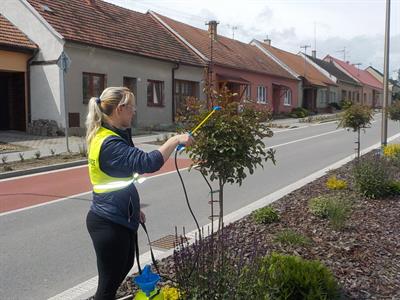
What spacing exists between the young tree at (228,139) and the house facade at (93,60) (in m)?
14.2

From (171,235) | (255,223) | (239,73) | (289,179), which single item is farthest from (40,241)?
(239,73)

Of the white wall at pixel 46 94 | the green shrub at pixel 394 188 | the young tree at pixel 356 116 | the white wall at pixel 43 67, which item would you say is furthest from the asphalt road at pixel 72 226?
the white wall at pixel 43 67

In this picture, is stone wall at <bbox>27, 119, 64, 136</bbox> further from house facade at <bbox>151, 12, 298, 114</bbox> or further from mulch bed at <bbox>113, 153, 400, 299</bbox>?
mulch bed at <bbox>113, 153, 400, 299</bbox>

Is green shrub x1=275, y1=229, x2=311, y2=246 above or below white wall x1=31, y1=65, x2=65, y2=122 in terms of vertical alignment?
below

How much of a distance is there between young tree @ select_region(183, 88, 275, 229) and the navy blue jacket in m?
1.04

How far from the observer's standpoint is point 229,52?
3875cm

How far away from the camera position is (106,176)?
121 inches

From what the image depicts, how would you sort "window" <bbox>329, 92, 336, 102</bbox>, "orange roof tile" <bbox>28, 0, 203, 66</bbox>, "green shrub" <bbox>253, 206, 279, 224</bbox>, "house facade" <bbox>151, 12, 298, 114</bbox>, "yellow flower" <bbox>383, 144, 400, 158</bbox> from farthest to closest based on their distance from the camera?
"window" <bbox>329, 92, 336, 102</bbox> < "house facade" <bbox>151, 12, 298, 114</bbox> < "orange roof tile" <bbox>28, 0, 203, 66</bbox> < "yellow flower" <bbox>383, 144, 400, 158</bbox> < "green shrub" <bbox>253, 206, 279, 224</bbox>

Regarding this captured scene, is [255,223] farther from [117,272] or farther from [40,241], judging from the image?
[117,272]

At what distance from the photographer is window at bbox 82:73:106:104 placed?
2216 centimetres

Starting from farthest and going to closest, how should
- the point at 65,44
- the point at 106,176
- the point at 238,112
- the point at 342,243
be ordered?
the point at 65,44 < the point at 342,243 < the point at 238,112 < the point at 106,176

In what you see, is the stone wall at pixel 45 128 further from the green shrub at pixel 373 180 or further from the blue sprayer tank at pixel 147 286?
the blue sprayer tank at pixel 147 286

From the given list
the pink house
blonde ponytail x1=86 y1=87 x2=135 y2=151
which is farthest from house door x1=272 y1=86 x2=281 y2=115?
blonde ponytail x1=86 y1=87 x2=135 y2=151

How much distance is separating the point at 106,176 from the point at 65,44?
62.4ft
